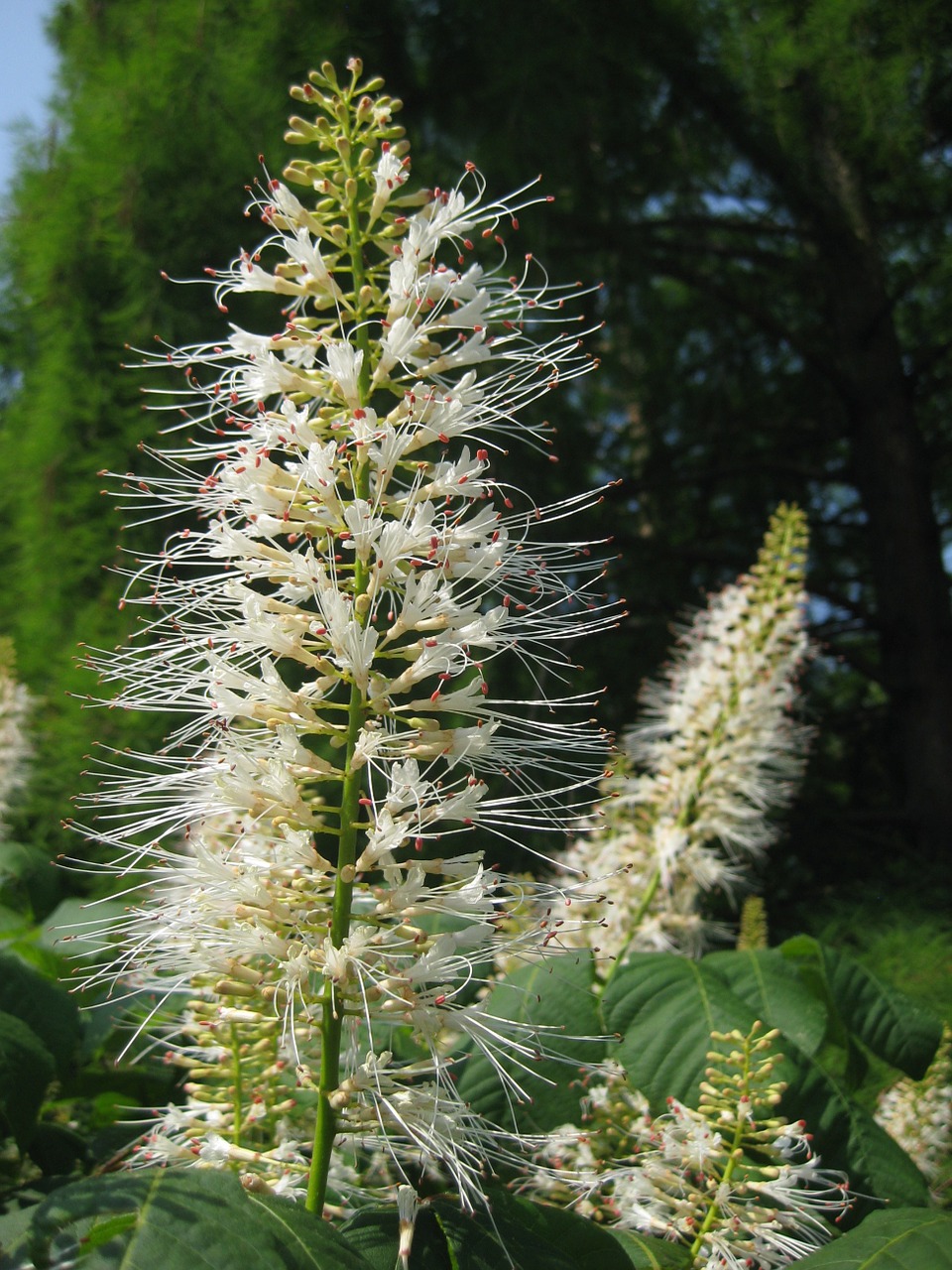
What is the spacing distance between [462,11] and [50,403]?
257 centimetres

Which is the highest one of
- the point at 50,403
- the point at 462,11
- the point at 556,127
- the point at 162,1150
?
the point at 462,11

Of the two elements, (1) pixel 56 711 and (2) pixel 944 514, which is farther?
(2) pixel 944 514

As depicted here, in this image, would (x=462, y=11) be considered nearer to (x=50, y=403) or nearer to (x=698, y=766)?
(x=50, y=403)

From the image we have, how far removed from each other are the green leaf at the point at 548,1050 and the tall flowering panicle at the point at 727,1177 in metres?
0.07

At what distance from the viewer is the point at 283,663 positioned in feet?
10.0

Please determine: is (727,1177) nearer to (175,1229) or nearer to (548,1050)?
(548,1050)

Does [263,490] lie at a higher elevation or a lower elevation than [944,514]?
lower

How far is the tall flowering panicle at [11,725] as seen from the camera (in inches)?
163

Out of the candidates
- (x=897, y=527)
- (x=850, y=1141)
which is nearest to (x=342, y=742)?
(x=850, y=1141)

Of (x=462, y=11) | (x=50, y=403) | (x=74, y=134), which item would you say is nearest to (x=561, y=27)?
(x=462, y=11)

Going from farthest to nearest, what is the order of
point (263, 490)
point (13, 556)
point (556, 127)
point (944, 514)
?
point (944, 514) < point (13, 556) < point (556, 127) < point (263, 490)

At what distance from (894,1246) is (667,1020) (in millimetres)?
541

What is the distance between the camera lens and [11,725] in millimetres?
4223

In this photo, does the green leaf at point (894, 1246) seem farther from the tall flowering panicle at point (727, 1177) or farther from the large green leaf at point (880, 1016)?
the large green leaf at point (880, 1016)
